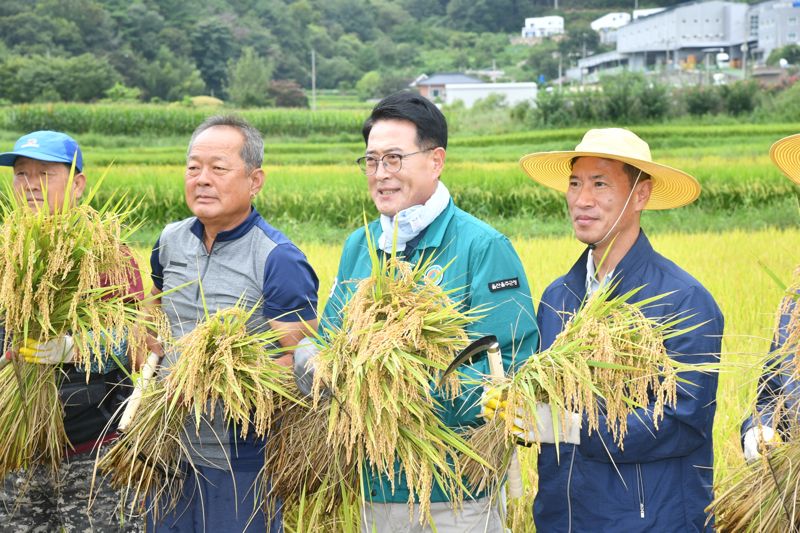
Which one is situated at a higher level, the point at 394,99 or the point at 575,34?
the point at 575,34

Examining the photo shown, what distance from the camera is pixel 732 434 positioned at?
4500 millimetres

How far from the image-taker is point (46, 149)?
324 centimetres

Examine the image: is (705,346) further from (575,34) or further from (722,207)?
(575,34)

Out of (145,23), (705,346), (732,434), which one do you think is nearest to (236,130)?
(705,346)

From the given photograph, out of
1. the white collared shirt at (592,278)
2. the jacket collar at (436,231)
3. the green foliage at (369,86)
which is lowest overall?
the white collared shirt at (592,278)

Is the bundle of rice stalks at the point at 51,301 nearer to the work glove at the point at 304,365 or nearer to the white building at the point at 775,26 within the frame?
the work glove at the point at 304,365

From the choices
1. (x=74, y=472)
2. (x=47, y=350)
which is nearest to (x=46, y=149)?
(x=47, y=350)

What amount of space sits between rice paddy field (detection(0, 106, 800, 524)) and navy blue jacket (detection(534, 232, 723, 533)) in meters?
0.12

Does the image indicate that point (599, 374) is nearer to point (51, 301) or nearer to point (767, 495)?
point (767, 495)

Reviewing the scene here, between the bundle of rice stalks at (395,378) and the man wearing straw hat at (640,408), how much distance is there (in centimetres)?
31

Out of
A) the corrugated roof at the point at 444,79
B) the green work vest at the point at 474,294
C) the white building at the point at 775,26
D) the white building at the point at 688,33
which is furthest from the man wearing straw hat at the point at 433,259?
→ the white building at the point at 688,33

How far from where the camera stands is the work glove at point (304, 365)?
2479mm

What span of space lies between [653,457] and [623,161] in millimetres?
857

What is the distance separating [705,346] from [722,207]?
46.4 ft
